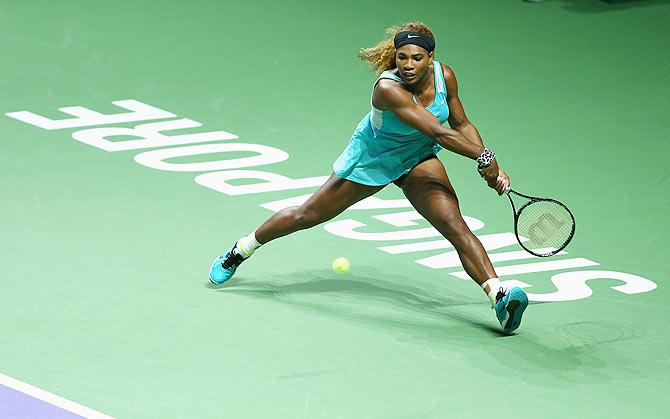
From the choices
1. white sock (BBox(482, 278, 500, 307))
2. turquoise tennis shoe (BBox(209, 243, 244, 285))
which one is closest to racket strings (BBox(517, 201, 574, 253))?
white sock (BBox(482, 278, 500, 307))

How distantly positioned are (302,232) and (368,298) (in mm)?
1335

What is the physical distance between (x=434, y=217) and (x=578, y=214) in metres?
2.54

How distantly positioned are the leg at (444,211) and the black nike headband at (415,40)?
82 cm

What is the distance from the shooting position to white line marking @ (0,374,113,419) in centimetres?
770

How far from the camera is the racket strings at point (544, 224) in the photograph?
9.08 metres

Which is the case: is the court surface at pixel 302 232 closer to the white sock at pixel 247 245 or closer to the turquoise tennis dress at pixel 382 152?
the white sock at pixel 247 245

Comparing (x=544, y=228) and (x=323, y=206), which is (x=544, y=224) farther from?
(x=323, y=206)

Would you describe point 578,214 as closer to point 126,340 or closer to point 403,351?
point 403,351

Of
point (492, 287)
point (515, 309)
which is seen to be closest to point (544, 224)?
point (492, 287)

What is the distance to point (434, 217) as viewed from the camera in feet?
30.6

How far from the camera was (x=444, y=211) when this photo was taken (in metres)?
9.27

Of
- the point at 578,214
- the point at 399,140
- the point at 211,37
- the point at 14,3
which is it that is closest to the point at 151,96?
the point at 211,37

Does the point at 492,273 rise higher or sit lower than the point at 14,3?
lower

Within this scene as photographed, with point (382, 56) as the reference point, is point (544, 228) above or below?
below
